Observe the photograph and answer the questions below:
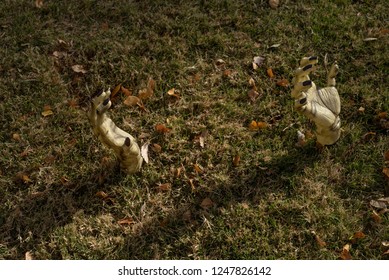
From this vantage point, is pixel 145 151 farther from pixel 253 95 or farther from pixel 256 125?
pixel 253 95

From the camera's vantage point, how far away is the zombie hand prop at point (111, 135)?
2.56 metres

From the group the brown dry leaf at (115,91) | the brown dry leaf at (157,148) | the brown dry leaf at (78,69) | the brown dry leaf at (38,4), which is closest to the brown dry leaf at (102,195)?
the brown dry leaf at (157,148)

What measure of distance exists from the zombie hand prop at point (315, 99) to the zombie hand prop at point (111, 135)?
1.09 metres

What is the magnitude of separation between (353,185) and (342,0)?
199 centimetres

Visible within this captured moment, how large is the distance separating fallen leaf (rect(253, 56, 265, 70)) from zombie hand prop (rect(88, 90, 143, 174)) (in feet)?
4.36

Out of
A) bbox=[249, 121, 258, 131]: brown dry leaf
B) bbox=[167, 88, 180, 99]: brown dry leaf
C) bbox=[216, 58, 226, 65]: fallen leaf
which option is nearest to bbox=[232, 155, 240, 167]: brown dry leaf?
bbox=[249, 121, 258, 131]: brown dry leaf

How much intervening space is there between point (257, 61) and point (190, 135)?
0.95 metres

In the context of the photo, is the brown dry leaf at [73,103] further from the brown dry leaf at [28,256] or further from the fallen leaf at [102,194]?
the brown dry leaf at [28,256]

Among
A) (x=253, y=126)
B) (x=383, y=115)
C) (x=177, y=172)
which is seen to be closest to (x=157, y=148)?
(x=177, y=172)

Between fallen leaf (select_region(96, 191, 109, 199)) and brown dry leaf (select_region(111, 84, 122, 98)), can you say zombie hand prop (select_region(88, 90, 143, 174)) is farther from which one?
brown dry leaf (select_region(111, 84, 122, 98))

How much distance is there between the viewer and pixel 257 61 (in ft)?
12.8

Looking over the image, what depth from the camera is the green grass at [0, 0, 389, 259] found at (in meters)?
3.05

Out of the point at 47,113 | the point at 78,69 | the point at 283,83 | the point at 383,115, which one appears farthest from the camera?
the point at 78,69

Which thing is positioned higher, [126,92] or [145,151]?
[126,92]
